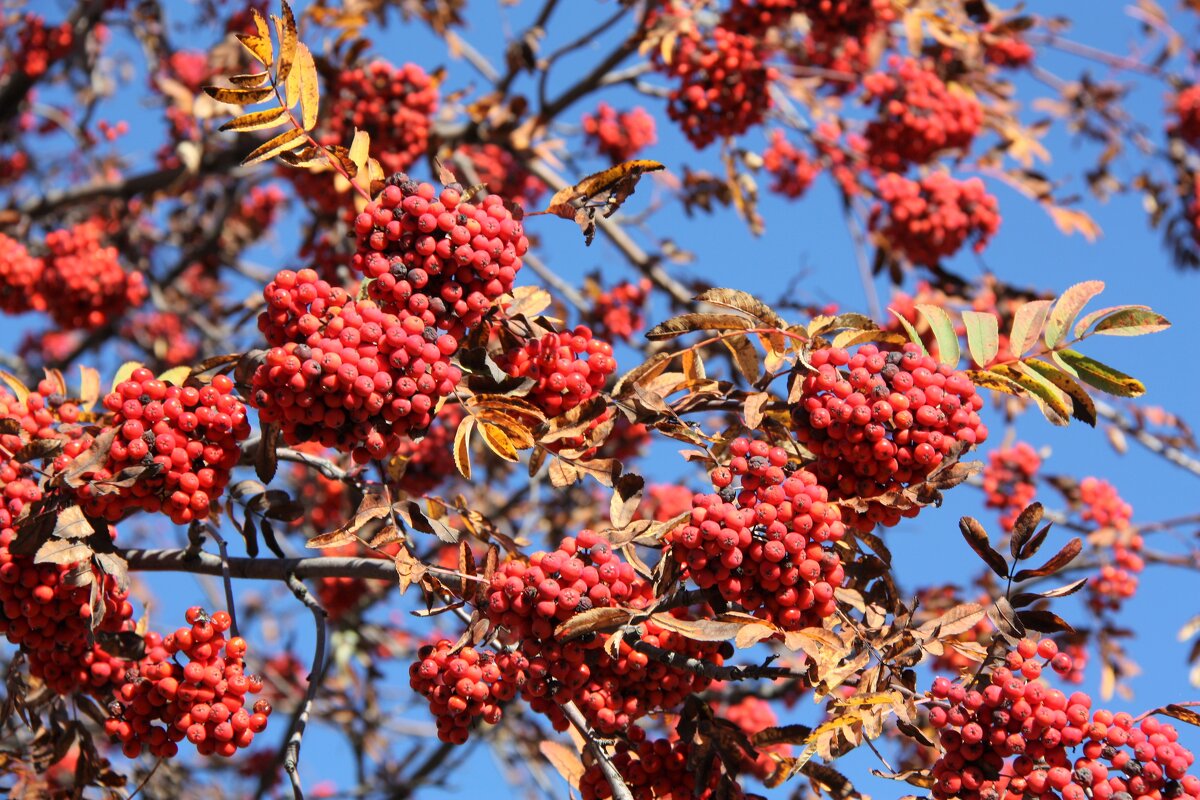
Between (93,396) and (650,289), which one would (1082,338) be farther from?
(650,289)

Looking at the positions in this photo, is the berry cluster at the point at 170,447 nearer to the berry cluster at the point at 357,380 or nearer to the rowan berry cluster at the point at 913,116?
the berry cluster at the point at 357,380

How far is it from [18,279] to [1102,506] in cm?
536

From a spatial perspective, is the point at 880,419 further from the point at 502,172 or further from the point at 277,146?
the point at 502,172

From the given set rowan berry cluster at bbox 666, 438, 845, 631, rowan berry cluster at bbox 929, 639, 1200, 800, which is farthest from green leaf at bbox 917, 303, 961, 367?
rowan berry cluster at bbox 929, 639, 1200, 800

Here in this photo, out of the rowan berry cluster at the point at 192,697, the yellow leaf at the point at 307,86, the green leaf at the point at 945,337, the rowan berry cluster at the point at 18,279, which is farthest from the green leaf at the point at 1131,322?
the rowan berry cluster at the point at 18,279

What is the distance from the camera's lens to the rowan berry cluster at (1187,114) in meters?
7.38

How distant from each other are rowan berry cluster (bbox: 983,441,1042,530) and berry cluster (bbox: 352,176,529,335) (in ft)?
12.5

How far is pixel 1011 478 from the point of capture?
581 centimetres

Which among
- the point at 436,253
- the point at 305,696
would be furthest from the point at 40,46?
the point at 305,696

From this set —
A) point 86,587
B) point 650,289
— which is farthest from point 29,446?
point 650,289

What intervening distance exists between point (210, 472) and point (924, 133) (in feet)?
13.5

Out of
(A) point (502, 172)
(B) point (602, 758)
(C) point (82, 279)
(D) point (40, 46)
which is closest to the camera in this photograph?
(B) point (602, 758)

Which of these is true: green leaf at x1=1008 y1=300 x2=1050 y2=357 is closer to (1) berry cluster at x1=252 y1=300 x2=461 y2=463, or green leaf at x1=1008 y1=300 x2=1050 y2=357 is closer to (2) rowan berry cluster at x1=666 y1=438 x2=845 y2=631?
(2) rowan berry cluster at x1=666 y1=438 x2=845 y2=631

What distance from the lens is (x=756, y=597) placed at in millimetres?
2518
